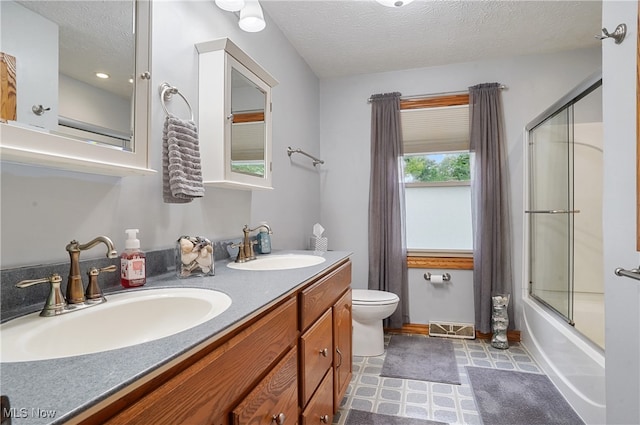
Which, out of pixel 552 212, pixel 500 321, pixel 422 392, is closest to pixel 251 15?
pixel 422 392

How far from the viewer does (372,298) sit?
242cm

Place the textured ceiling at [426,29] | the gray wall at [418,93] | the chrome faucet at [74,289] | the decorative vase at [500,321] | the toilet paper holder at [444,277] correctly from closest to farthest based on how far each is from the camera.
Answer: the chrome faucet at [74,289]
the textured ceiling at [426,29]
the decorative vase at [500,321]
the gray wall at [418,93]
the toilet paper holder at [444,277]

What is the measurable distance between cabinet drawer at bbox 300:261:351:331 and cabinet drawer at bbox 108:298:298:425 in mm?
167

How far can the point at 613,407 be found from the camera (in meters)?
1.11

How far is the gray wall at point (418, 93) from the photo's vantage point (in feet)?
8.64

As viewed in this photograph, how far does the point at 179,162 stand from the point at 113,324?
56 centimetres

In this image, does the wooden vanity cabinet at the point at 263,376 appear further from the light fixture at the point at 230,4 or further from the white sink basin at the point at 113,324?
the light fixture at the point at 230,4

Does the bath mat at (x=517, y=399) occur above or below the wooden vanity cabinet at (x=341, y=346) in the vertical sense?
below

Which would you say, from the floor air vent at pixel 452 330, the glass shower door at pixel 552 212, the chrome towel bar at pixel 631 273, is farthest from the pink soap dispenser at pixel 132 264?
the floor air vent at pixel 452 330

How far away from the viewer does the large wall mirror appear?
0.70 meters

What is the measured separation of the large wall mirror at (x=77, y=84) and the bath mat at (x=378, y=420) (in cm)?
152

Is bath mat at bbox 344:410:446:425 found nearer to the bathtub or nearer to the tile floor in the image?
the tile floor

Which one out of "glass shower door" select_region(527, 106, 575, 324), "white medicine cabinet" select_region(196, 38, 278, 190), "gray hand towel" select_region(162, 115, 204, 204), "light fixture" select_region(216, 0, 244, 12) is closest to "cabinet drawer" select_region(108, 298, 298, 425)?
"gray hand towel" select_region(162, 115, 204, 204)

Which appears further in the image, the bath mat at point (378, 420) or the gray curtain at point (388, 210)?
the gray curtain at point (388, 210)
